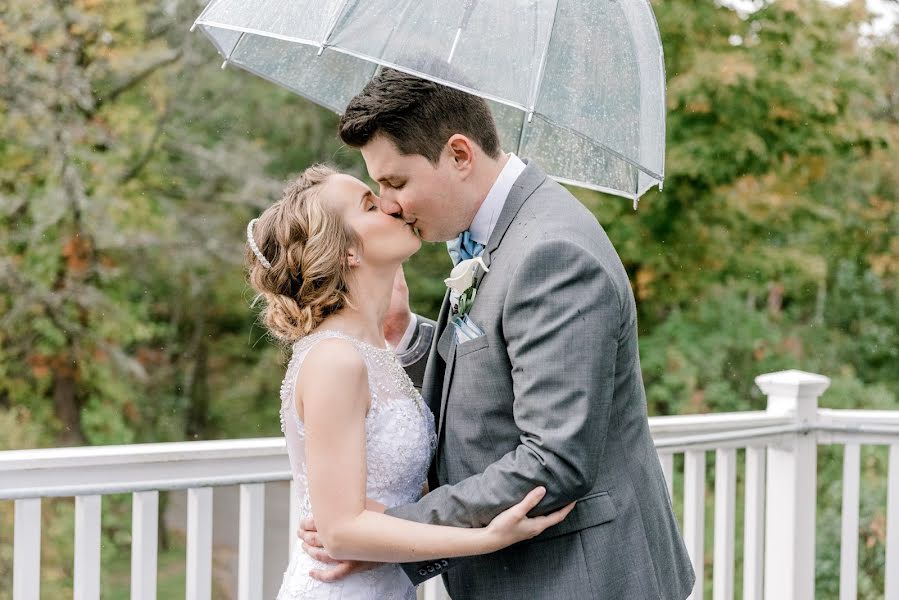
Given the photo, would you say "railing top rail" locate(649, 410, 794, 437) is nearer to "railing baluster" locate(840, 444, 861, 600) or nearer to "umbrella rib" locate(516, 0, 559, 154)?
"railing baluster" locate(840, 444, 861, 600)

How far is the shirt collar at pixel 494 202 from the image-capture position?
1.85 meters

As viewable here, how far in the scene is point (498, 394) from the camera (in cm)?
171

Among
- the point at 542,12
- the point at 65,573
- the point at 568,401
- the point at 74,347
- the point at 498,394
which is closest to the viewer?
the point at 568,401

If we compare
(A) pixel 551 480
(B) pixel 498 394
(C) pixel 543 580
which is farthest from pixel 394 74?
(C) pixel 543 580

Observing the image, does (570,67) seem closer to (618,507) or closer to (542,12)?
(542,12)

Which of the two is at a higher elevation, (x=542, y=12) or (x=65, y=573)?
(x=542, y=12)

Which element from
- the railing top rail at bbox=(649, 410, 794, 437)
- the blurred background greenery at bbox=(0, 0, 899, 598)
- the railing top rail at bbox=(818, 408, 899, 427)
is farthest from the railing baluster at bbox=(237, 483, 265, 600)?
the blurred background greenery at bbox=(0, 0, 899, 598)

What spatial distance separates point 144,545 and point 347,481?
3.22 feet

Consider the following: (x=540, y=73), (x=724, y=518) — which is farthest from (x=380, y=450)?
(x=724, y=518)

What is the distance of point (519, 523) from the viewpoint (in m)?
1.63

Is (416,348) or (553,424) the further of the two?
(416,348)

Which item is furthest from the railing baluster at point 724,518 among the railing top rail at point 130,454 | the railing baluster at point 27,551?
the railing baluster at point 27,551

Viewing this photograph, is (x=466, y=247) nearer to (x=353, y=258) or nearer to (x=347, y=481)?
(x=353, y=258)

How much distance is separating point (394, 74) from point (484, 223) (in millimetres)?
320
